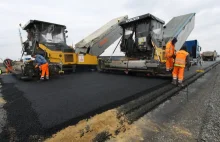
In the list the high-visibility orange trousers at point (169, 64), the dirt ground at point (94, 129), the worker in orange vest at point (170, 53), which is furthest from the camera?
the high-visibility orange trousers at point (169, 64)

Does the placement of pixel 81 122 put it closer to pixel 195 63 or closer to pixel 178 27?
pixel 178 27

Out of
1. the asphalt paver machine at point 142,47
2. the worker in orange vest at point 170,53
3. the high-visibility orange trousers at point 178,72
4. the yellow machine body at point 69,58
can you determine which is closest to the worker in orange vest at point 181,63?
the high-visibility orange trousers at point 178,72

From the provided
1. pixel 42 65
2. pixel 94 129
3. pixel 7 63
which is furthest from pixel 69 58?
pixel 94 129

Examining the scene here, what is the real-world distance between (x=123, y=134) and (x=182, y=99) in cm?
187

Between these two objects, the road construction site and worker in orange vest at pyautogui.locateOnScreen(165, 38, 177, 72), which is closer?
the road construction site

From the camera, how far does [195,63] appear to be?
454 inches

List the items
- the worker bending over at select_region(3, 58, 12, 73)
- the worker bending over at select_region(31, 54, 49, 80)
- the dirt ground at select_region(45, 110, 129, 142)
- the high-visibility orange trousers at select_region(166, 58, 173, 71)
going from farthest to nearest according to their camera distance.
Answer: the worker bending over at select_region(3, 58, 12, 73), the worker bending over at select_region(31, 54, 49, 80), the high-visibility orange trousers at select_region(166, 58, 173, 71), the dirt ground at select_region(45, 110, 129, 142)

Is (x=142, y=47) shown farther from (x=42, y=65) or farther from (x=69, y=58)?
(x=42, y=65)

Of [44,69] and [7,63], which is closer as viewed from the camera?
[44,69]

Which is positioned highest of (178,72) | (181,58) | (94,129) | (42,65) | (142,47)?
(142,47)

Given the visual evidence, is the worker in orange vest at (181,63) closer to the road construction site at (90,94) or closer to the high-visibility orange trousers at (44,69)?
the road construction site at (90,94)

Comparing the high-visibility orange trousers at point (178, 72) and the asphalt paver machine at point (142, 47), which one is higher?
the asphalt paver machine at point (142, 47)

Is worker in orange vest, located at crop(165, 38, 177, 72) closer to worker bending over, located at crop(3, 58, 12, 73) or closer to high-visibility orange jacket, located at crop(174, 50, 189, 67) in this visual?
high-visibility orange jacket, located at crop(174, 50, 189, 67)

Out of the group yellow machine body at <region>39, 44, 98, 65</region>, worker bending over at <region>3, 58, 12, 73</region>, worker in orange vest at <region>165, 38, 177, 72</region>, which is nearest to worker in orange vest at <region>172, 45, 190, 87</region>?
worker in orange vest at <region>165, 38, 177, 72</region>
